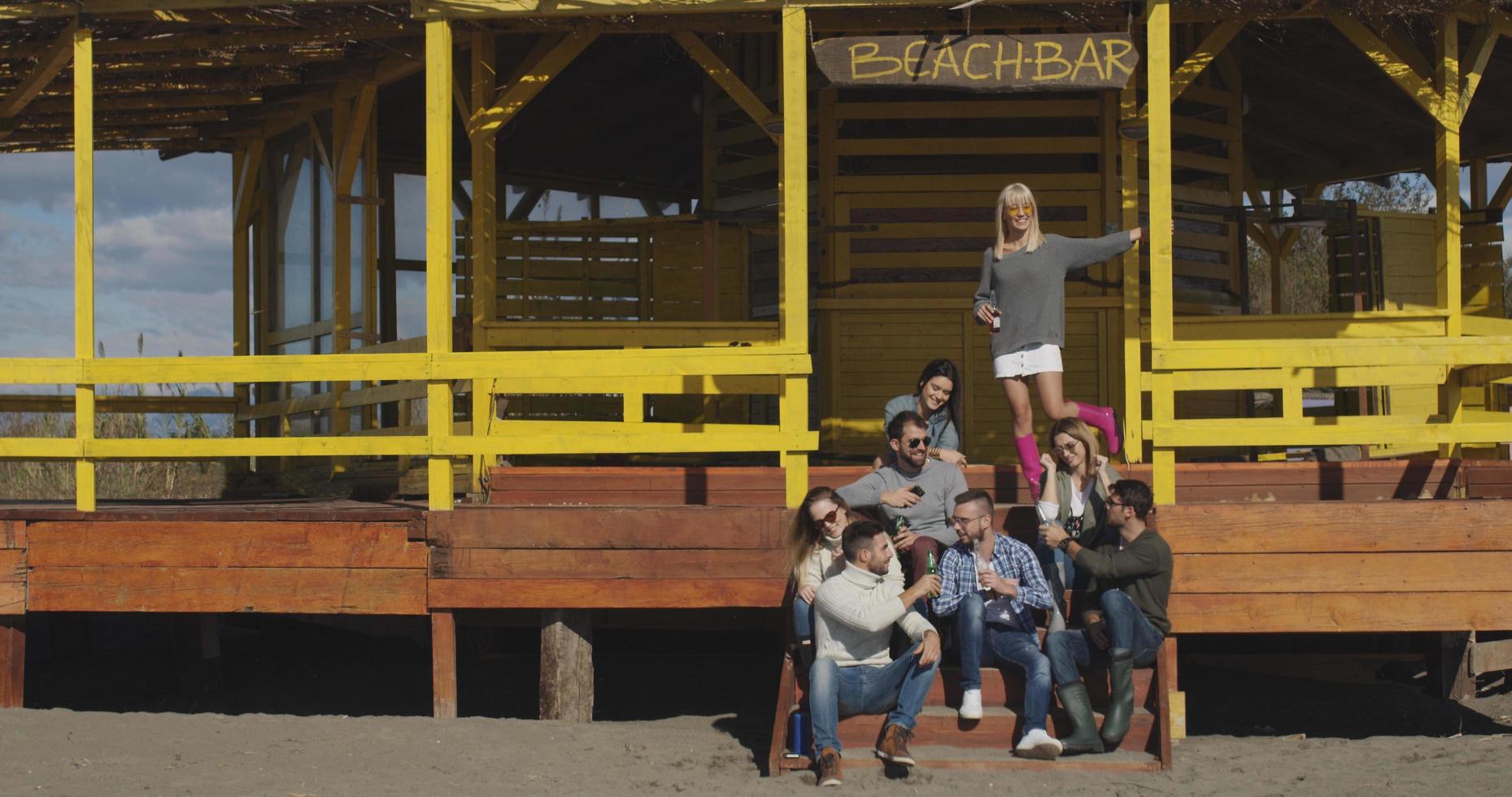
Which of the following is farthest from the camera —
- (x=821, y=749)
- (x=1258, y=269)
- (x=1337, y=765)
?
(x=1258, y=269)

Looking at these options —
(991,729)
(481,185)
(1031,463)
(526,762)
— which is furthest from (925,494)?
(481,185)

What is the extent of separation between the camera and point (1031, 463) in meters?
8.17

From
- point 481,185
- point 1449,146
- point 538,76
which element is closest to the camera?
point 1449,146

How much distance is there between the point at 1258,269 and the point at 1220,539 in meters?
27.6

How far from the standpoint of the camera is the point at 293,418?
14.0m

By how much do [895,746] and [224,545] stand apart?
4164 mm

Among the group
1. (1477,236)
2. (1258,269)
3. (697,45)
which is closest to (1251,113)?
(1477,236)

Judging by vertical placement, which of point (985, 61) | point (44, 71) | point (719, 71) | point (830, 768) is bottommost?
point (830, 768)

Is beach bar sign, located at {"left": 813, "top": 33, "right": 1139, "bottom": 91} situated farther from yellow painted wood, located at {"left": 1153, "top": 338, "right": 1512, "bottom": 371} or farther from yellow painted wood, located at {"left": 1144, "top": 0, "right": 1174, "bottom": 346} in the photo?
yellow painted wood, located at {"left": 1153, "top": 338, "right": 1512, "bottom": 371}

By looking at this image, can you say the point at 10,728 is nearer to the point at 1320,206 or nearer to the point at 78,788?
the point at 78,788

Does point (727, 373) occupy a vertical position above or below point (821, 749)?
above

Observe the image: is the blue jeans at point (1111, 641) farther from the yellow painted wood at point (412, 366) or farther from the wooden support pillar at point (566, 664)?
the wooden support pillar at point (566, 664)

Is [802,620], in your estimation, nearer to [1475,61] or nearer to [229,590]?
[229,590]

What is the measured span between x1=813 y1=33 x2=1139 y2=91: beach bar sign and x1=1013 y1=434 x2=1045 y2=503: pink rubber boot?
1.82 meters
